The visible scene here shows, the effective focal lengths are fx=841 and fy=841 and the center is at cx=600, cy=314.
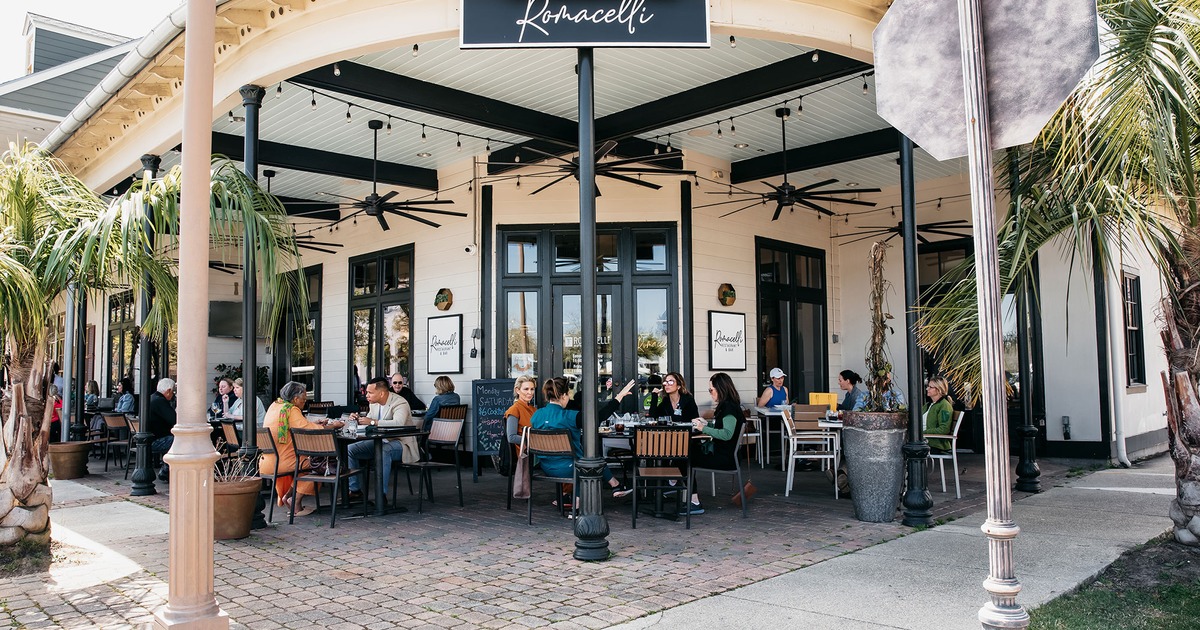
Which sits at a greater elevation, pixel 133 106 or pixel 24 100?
pixel 24 100

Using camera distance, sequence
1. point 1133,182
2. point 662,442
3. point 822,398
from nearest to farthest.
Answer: point 1133,182, point 662,442, point 822,398

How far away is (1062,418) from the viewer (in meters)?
10.5

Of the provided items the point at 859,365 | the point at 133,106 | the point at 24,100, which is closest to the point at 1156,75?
the point at 133,106

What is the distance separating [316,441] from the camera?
6531 millimetres

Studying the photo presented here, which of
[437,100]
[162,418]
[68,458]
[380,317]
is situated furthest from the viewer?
[380,317]

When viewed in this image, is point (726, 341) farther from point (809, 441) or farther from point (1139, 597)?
point (1139, 597)

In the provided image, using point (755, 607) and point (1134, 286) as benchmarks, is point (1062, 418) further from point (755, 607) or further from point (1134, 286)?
point (755, 607)

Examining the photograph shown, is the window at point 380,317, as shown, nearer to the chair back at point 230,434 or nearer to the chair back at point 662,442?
the chair back at point 230,434

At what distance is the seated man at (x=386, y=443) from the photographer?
24.5 ft

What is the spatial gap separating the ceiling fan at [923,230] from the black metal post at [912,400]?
4.17 m

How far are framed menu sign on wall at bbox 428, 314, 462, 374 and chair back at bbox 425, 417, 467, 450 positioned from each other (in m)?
3.24

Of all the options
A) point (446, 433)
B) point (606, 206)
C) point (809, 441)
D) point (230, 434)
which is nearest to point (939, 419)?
point (809, 441)

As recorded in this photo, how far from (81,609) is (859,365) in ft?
36.9

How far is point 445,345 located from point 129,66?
511cm
